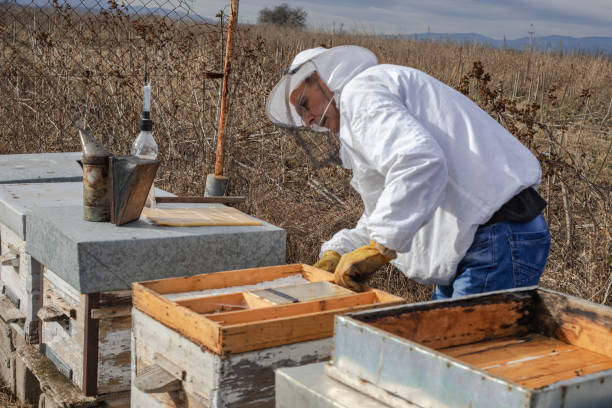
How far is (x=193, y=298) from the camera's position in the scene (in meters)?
Answer: 1.76

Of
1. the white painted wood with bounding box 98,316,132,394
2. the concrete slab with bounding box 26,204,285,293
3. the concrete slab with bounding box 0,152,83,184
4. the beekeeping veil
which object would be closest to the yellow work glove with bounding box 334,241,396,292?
the concrete slab with bounding box 26,204,285,293

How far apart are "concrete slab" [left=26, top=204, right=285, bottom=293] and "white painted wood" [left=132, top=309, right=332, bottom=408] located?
0.37 m

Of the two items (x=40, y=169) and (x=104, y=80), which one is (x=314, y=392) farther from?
(x=104, y=80)

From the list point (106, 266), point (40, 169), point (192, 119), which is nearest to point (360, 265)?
point (106, 266)

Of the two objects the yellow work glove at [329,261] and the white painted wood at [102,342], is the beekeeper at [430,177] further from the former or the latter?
the white painted wood at [102,342]

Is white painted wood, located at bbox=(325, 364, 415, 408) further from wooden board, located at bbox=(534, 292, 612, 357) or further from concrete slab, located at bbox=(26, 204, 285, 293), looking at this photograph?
concrete slab, located at bbox=(26, 204, 285, 293)

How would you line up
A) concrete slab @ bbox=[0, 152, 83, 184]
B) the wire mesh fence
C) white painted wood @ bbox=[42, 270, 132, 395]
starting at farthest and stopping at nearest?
the wire mesh fence, concrete slab @ bbox=[0, 152, 83, 184], white painted wood @ bbox=[42, 270, 132, 395]

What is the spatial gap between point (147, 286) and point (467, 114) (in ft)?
4.13

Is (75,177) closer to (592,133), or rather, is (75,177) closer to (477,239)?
(477,239)

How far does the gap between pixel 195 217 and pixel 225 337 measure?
1.02 metres

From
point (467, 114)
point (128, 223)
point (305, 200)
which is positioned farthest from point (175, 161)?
point (467, 114)

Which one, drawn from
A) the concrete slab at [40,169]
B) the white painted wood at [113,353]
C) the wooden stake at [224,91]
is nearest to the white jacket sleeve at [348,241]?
the white painted wood at [113,353]

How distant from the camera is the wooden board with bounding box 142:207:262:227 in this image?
7.75 feet

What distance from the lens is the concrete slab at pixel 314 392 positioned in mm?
1126
